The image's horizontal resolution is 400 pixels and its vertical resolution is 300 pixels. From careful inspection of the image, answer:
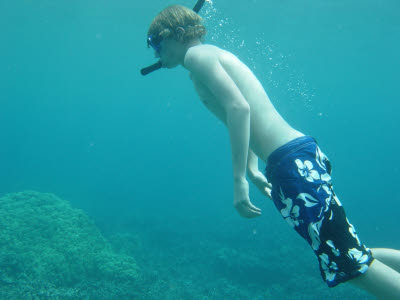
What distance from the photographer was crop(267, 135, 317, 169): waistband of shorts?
150cm

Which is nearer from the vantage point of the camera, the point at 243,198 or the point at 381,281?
the point at 381,281

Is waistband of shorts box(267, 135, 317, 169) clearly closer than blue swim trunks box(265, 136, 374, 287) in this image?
No

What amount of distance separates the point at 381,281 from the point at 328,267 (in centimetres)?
22

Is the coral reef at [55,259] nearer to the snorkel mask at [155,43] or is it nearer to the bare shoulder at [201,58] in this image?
the snorkel mask at [155,43]

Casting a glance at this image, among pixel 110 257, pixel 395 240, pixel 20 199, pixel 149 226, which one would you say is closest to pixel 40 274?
pixel 110 257

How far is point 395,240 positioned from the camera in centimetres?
1444

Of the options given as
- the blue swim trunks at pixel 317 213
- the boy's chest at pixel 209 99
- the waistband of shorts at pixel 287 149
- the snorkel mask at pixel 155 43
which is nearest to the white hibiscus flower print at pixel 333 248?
the blue swim trunks at pixel 317 213

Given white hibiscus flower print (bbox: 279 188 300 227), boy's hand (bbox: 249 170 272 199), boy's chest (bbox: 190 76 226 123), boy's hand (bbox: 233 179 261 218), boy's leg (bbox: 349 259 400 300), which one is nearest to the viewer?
boy's leg (bbox: 349 259 400 300)

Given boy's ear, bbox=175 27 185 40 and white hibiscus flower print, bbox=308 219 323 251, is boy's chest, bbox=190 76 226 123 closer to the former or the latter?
boy's ear, bbox=175 27 185 40

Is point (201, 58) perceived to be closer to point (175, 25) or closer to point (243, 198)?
point (175, 25)

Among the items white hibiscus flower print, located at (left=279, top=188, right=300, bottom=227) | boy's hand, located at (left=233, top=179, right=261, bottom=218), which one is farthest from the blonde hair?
white hibiscus flower print, located at (left=279, top=188, right=300, bottom=227)

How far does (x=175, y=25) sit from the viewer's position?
1850 mm

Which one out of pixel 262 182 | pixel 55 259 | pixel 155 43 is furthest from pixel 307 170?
pixel 55 259

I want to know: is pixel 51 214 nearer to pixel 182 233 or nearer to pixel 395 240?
pixel 182 233
